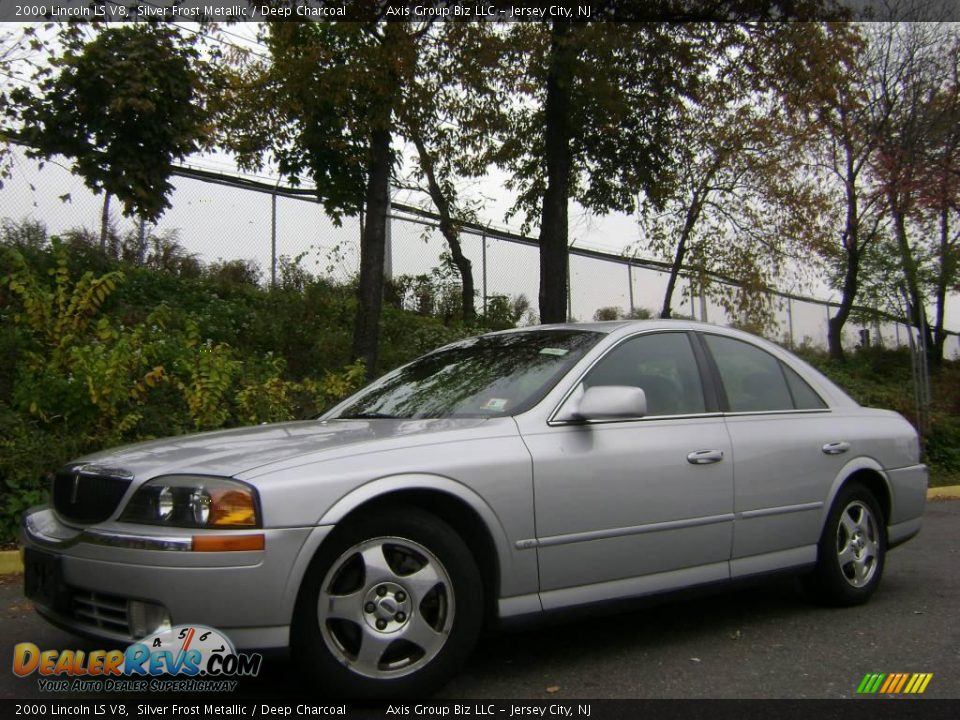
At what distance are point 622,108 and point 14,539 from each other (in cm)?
757

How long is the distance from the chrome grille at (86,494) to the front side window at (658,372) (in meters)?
2.03

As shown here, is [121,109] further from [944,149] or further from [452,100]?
[944,149]

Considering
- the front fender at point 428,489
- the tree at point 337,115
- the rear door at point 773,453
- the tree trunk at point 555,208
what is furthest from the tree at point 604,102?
the front fender at point 428,489

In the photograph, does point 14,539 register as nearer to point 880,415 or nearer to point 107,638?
point 107,638

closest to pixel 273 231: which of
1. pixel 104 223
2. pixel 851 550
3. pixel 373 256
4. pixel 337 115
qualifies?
pixel 104 223

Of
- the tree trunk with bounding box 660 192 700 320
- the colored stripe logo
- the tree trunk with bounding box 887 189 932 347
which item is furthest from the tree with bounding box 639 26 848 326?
the colored stripe logo

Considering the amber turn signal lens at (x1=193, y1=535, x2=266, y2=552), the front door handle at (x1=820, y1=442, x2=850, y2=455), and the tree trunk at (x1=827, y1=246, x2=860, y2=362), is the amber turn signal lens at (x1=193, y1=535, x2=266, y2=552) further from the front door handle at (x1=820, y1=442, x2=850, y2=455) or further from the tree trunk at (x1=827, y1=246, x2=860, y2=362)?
the tree trunk at (x1=827, y1=246, x2=860, y2=362)

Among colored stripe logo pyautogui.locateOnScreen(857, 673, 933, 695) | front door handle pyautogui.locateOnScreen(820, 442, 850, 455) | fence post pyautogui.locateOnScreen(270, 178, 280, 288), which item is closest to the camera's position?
colored stripe logo pyautogui.locateOnScreen(857, 673, 933, 695)

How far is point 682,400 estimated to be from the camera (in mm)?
4473

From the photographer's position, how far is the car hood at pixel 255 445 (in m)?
3.24

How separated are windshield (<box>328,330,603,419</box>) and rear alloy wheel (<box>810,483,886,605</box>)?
1.72 meters

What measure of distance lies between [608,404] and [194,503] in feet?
5.51

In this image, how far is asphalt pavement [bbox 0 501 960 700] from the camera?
3590mm

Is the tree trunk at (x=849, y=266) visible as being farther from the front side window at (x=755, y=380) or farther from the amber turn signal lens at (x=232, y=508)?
the amber turn signal lens at (x=232, y=508)
